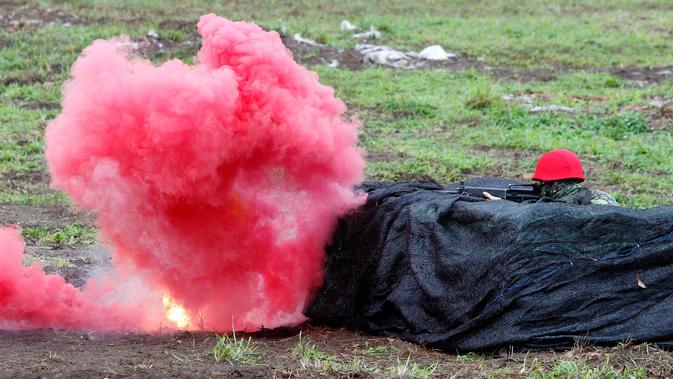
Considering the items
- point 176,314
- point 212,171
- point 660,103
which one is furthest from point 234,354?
point 660,103

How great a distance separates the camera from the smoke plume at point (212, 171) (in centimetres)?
573

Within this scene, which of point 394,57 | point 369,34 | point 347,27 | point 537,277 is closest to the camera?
point 537,277

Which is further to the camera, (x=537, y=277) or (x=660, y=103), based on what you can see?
(x=660, y=103)

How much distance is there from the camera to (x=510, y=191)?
A: 22.8 ft

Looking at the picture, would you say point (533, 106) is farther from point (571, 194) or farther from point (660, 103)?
point (571, 194)

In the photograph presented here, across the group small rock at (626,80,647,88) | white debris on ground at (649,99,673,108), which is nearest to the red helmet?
white debris on ground at (649,99,673,108)

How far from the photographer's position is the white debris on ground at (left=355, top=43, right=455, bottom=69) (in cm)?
1647

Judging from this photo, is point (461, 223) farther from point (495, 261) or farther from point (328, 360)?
point (328, 360)

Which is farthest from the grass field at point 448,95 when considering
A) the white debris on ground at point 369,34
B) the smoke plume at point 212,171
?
the smoke plume at point 212,171

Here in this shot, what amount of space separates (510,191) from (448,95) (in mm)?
7626

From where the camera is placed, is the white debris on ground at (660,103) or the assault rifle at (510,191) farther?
the white debris on ground at (660,103)

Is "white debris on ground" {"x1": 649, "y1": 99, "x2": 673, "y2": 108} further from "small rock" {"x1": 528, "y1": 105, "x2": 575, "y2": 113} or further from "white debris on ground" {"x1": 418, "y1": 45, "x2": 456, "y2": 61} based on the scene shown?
"white debris on ground" {"x1": 418, "y1": 45, "x2": 456, "y2": 61}

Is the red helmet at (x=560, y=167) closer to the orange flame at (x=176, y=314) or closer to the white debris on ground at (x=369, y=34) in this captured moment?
the orange flame at (x=176, y=314)

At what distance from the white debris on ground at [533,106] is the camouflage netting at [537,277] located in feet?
25.1
